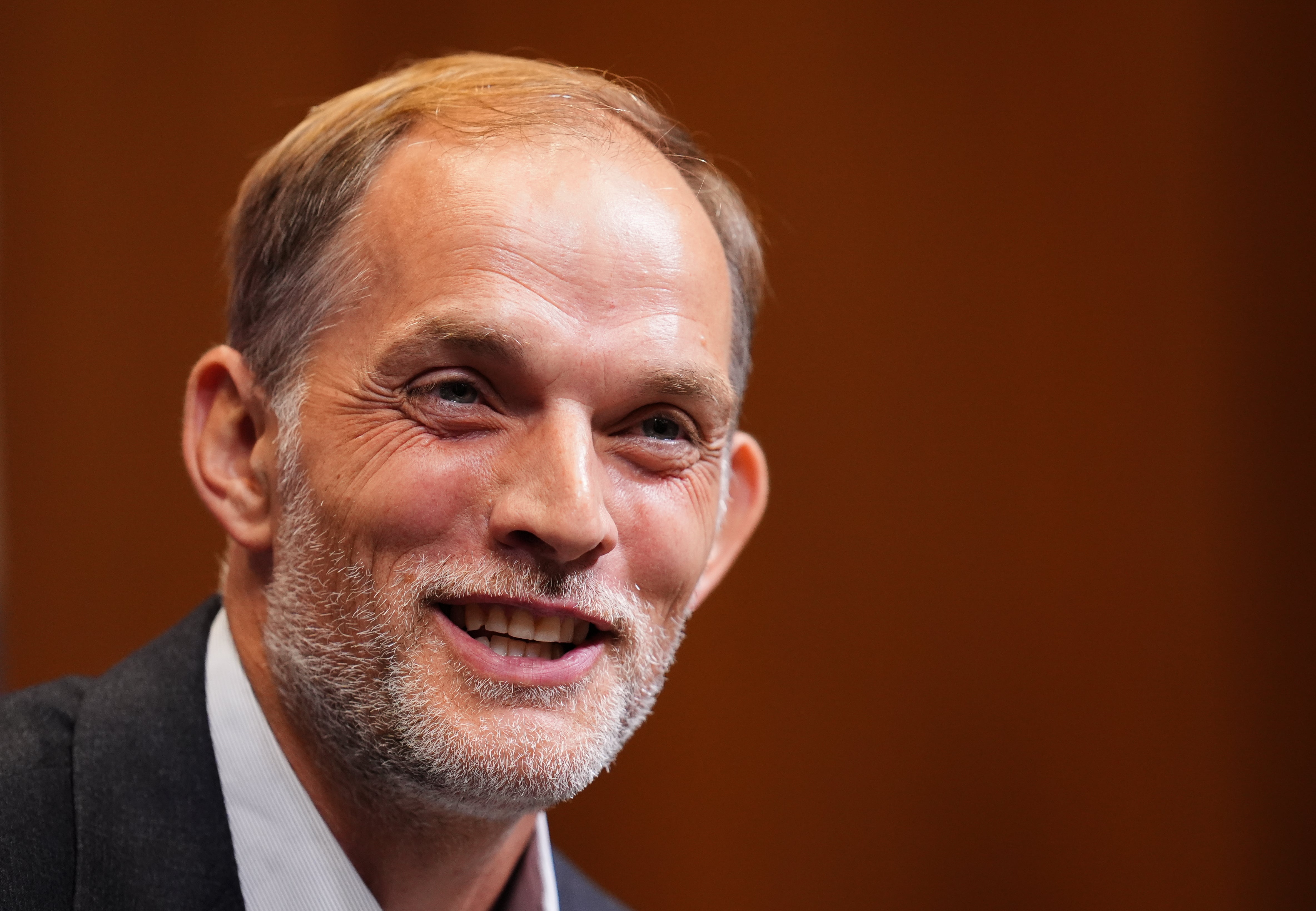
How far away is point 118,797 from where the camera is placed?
132 cm

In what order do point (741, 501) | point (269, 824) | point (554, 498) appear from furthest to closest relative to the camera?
point (741, 501), point (269, 824), point (554, 498)

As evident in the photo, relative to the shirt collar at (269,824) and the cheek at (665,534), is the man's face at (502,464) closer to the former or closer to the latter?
the cheek at (665,534)

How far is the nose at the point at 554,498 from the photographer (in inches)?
50.3

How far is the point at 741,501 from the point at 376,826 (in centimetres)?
74

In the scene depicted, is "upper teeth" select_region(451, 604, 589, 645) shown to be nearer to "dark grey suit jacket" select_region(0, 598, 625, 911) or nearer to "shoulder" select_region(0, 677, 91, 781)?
"dark grey suit jacket" select_region(0, 598, 625, 911)

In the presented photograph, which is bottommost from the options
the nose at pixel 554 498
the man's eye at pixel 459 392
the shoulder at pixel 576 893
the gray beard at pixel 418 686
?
the shoulder at pixel 576 893

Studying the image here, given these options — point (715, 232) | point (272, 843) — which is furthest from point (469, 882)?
point (715, 232)

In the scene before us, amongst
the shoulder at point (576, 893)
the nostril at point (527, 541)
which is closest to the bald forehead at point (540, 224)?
the nostril at point (527, 541)

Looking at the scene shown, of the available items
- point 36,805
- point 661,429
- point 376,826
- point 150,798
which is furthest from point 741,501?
point 36,805

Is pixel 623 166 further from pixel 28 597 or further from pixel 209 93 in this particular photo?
pixel 28 597

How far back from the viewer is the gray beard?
4.27 feet

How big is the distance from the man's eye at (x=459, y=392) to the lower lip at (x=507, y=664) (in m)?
0.25

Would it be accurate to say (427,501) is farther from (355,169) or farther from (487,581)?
(355,169)

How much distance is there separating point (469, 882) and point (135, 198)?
1922 millimetres
